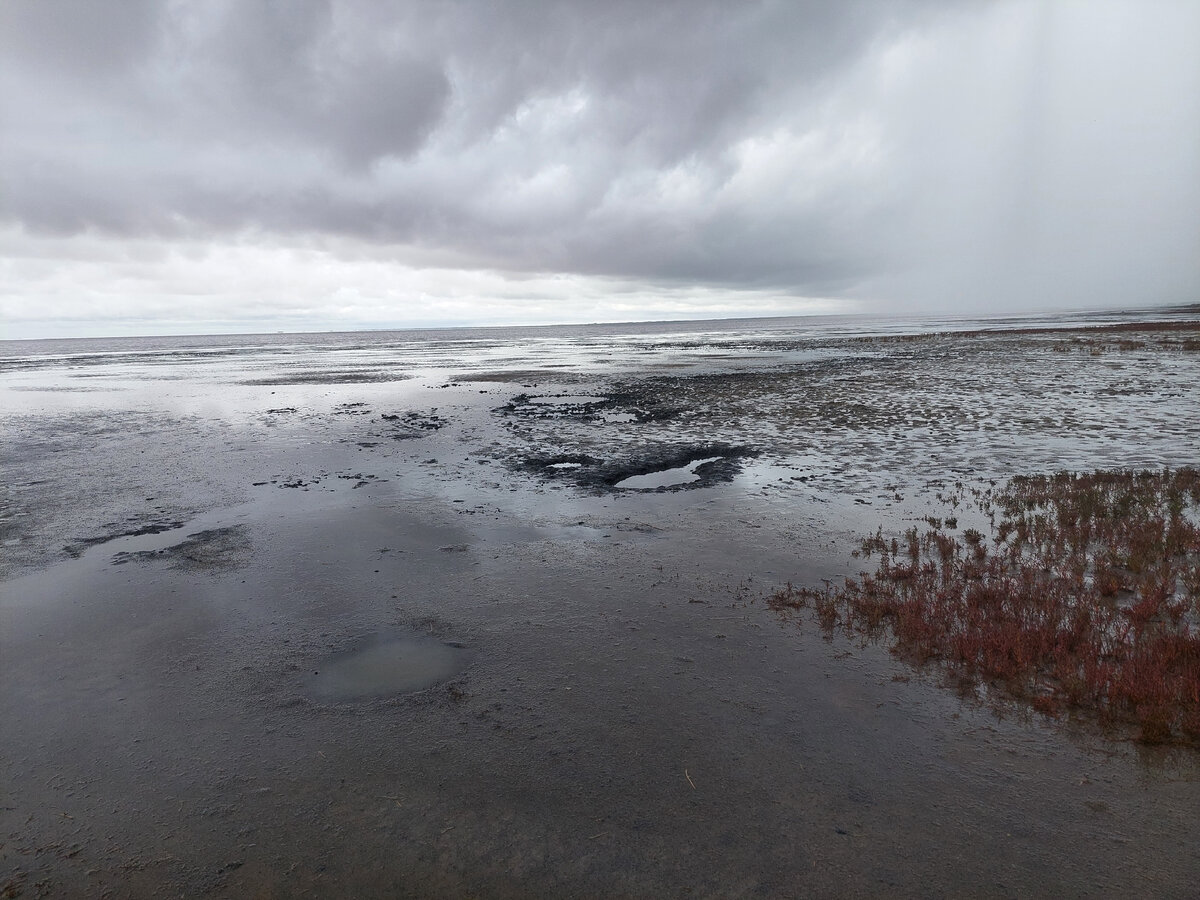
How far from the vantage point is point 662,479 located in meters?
17.5

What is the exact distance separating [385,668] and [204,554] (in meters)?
6.52

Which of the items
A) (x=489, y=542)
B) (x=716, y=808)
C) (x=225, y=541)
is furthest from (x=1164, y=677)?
(x=225, y=541)

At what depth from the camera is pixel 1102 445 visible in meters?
19.0

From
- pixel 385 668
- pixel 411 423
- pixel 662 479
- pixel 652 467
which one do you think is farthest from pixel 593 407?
pixel 385 668

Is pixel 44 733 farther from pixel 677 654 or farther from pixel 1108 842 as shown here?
pixel 1108 842

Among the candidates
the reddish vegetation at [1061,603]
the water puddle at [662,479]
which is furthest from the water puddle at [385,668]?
the water puddle at [662,479]

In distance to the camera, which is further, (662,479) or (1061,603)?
(662,479)

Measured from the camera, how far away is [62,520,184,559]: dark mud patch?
12.6 metres

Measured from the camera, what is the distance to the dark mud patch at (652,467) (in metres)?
17.0

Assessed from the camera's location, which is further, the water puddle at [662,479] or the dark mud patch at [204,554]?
the water puddle at [662,479]

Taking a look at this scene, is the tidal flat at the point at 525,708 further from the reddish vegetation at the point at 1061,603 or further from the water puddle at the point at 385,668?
the reddish vegetation at the point at 1061,603

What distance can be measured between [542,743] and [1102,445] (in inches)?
799

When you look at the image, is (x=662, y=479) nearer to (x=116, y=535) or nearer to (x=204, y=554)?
(x=204, y=554)

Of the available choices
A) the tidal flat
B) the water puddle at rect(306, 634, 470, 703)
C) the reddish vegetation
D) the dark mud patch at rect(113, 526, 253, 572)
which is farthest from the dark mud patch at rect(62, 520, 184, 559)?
the reddish vegetation
